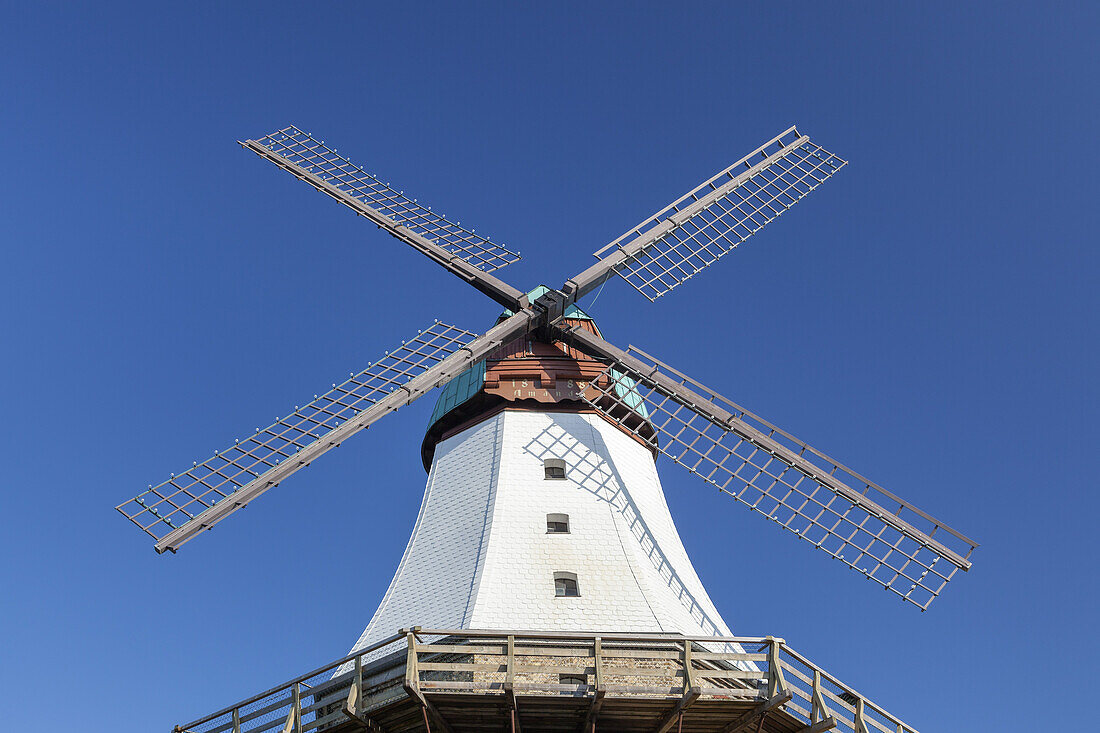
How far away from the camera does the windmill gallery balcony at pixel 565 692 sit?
1319 centimetres

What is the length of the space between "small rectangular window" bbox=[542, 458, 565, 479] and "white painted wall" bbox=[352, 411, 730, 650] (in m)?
0.11

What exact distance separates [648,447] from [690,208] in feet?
19.4

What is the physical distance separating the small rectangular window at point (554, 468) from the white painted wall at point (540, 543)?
109 mm

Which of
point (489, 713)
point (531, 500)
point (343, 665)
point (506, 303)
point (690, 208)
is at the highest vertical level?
point (690, 208)

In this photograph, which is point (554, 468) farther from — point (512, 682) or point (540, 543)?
point (512, 682)

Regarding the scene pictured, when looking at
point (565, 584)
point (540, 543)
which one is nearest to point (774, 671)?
point (565, 584)

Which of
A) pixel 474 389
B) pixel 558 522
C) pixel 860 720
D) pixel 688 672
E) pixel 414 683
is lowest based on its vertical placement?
pixel 860 720

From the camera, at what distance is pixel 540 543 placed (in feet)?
55.6

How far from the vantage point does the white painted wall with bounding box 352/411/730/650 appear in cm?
1584

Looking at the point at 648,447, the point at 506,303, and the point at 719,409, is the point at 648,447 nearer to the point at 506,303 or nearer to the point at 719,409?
the point at 719,409

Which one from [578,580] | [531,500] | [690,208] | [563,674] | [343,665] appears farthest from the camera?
[690,208]

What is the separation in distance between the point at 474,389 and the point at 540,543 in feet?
14.2

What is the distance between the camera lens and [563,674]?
13406 millimetres

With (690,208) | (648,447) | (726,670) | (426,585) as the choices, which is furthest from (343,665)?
(690,208)
